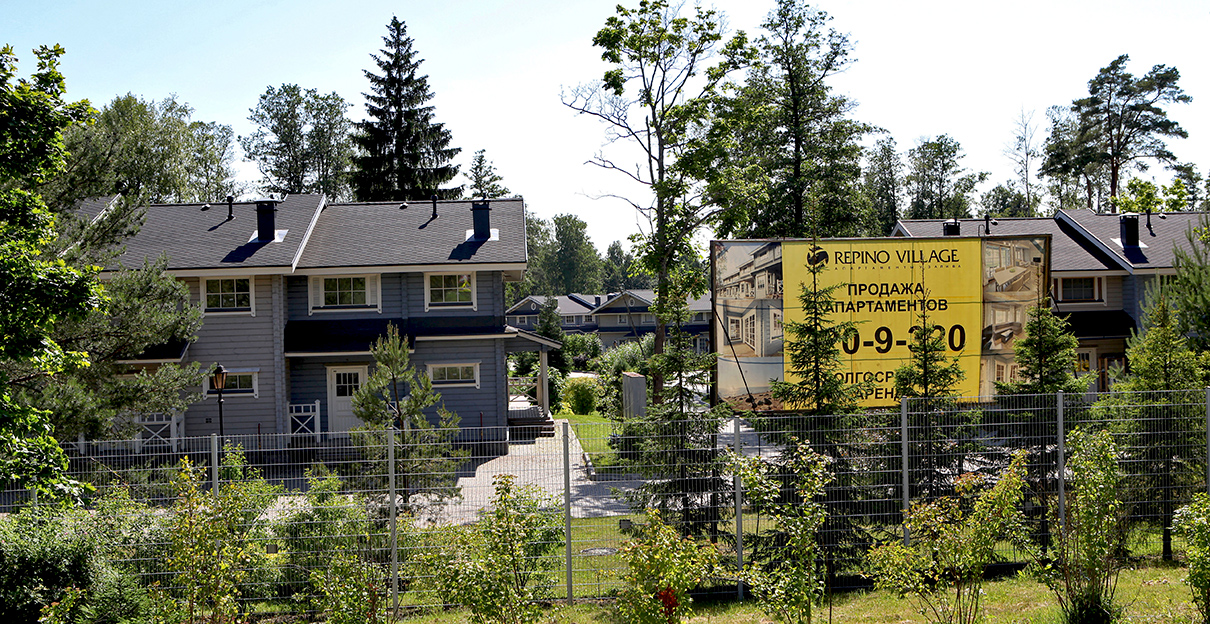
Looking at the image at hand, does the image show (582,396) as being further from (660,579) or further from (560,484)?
(660,579)

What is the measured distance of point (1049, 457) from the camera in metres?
10.1

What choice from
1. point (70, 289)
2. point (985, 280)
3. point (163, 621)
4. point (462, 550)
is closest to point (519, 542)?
point (462, 550)

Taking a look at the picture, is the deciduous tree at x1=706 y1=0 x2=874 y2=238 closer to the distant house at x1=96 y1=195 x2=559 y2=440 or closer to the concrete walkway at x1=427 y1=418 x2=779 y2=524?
the distant house at x1=96 y1=195 x2=559 y2=440

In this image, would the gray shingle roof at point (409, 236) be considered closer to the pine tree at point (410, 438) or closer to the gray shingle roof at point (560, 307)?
the pine tree at point (410, 438)

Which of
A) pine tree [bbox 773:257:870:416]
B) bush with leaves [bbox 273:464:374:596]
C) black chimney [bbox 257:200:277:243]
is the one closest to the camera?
bush with leaves [bbox 273:464:374:596]

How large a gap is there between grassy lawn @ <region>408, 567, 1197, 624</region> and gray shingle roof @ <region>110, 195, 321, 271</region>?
16365 millimetres

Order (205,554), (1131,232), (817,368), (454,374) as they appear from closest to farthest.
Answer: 1. (205,554)
2. (817,368)
3. (454,374)
4. (1131,232)

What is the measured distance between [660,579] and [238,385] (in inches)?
761

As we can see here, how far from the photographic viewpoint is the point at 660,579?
20.1ft

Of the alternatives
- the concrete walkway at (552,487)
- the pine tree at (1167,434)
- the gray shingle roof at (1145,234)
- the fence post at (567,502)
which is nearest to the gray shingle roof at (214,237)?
the concrete walkway at (552,487)

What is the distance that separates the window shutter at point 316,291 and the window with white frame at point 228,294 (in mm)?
1644

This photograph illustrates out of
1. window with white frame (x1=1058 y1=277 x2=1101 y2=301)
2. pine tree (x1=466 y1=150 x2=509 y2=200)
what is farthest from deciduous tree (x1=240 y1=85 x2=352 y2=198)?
window with white frame (x1=1058 y1=277 x2=1101 y2=301)

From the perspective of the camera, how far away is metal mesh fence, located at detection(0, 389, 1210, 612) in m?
8.71

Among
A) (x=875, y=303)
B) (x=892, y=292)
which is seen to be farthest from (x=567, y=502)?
(x=892, y=292)
